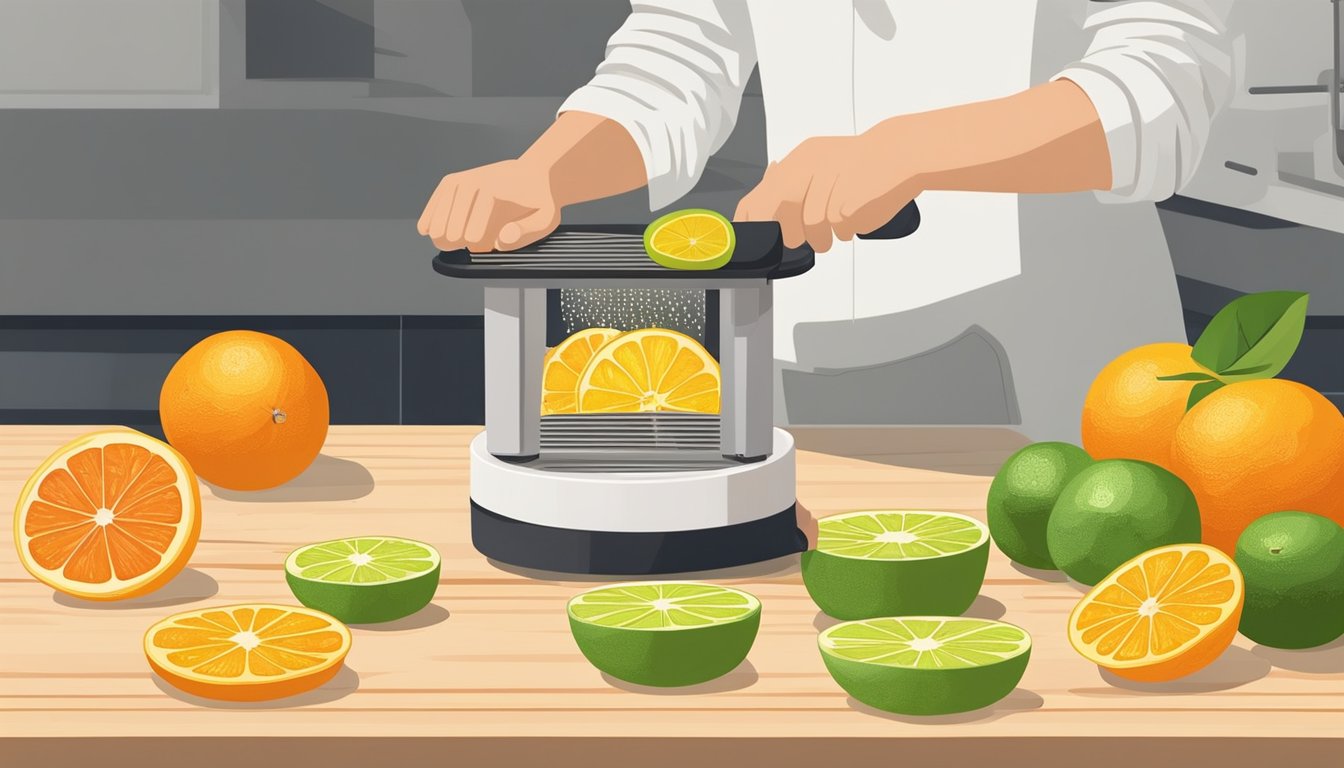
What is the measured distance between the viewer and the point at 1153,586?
0.91 metres

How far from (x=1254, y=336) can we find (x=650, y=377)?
52cm

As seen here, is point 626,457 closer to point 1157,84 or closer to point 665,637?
point 665,637

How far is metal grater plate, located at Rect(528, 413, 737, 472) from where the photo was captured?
3.66ft

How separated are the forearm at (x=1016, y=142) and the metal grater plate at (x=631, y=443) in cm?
43

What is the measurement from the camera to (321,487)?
1.39 metres

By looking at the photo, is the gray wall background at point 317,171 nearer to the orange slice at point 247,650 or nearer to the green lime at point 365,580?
the green lime at point 365,580

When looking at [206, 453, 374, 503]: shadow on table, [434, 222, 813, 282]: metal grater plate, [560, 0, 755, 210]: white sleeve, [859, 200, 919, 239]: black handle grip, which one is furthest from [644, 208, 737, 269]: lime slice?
[560, 0, 755, 210]: white sleeve

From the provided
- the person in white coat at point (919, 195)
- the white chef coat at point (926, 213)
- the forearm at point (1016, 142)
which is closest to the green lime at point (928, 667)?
the forearm at point (1016, 142)

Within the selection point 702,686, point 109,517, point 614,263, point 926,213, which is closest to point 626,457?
point 614,263

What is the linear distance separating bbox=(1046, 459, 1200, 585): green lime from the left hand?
0.43m

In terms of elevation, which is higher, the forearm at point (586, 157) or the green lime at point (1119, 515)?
the forearm at point (586, 157)

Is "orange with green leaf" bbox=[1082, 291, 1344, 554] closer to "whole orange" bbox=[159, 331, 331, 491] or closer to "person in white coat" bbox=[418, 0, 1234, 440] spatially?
"person in white coat" bbox=[418, 0, 1234, 440]

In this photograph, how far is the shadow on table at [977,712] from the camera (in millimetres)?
830

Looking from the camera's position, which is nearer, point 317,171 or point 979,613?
point 979,613
